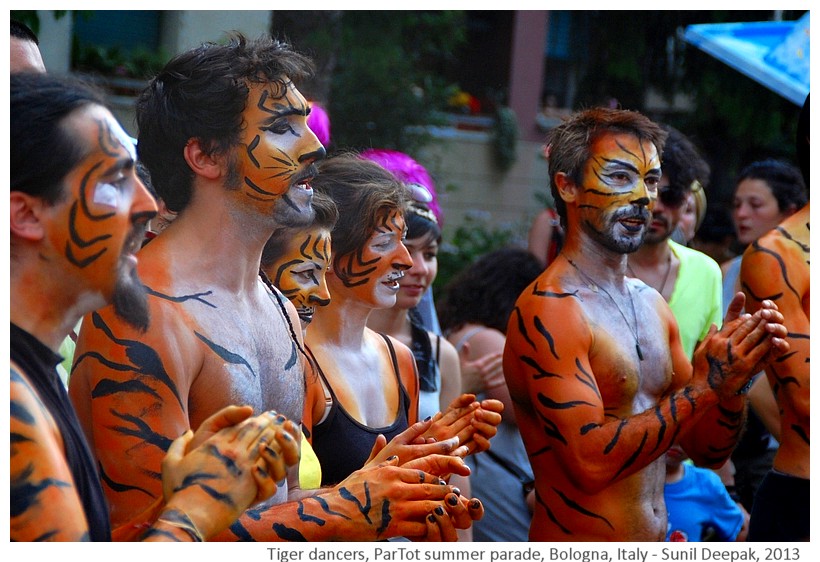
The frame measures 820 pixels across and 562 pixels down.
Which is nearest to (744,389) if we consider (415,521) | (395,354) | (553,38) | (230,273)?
(395,354)

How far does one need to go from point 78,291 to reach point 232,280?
64 centimetres

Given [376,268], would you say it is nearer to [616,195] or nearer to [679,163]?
[616,195]

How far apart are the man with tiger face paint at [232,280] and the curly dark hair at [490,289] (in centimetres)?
233

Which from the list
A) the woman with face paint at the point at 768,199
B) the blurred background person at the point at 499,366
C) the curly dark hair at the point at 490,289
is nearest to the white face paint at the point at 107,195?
the blurred background person at the point at 499,366

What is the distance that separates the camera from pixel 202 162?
8.21 feet

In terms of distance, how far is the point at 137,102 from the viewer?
2.62 m

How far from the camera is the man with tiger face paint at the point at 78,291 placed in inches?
71.6

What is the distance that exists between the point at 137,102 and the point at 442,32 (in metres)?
8.27

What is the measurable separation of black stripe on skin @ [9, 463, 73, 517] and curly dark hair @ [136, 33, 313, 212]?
983mm

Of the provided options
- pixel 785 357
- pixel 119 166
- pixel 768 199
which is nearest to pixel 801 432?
pixel 785 357

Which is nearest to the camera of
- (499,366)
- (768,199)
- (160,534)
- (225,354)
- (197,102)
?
(160,534)
